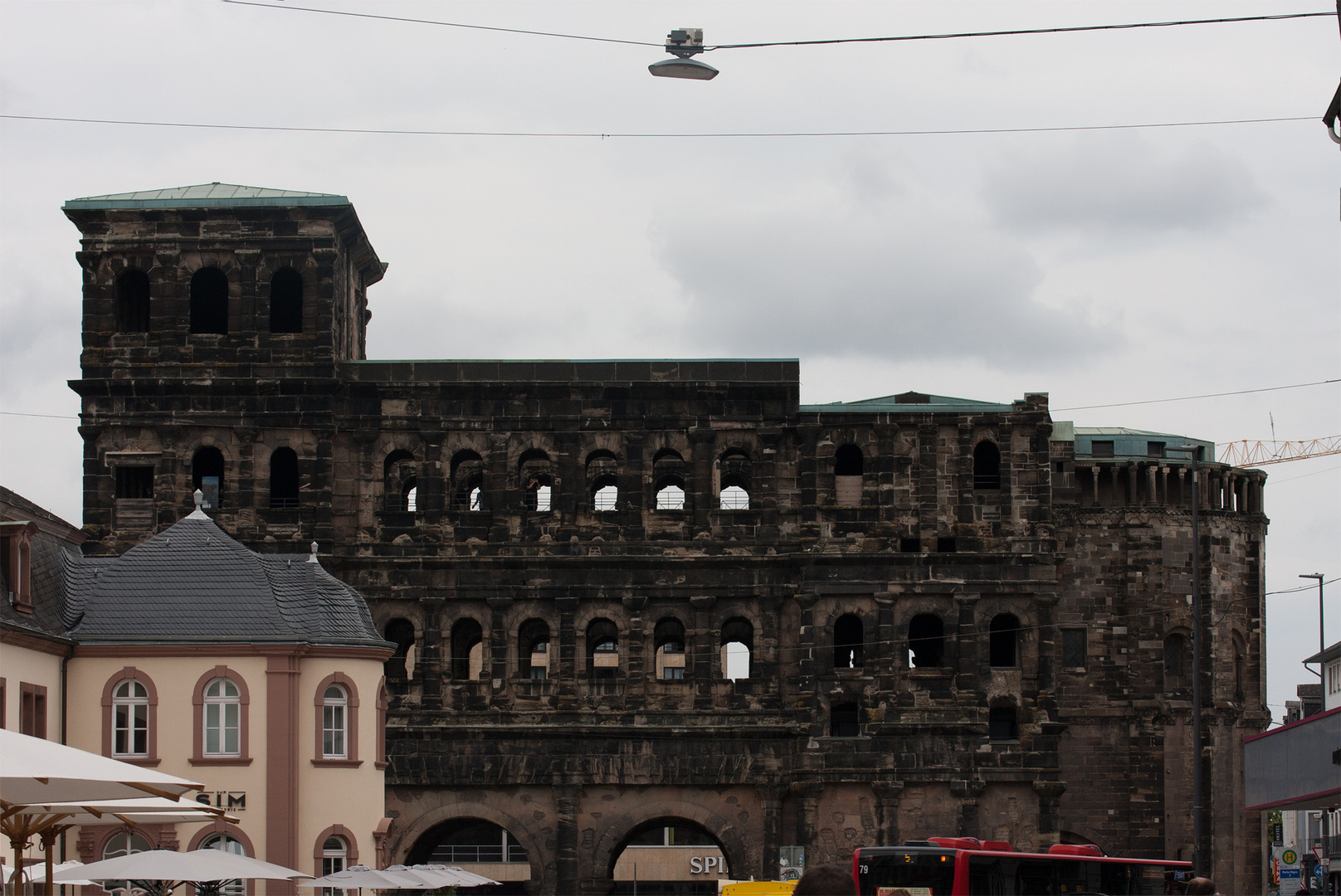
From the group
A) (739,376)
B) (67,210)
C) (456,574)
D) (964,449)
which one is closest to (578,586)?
(456,574)

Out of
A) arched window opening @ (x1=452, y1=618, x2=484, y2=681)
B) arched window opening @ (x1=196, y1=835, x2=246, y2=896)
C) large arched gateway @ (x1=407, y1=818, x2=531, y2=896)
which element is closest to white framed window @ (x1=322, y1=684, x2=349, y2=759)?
arched window opening @ (x1=196, y1=835, x2=246, y2=896)

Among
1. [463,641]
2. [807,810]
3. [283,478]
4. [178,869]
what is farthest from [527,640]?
[178,869]

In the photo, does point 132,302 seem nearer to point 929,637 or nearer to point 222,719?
point 222,719

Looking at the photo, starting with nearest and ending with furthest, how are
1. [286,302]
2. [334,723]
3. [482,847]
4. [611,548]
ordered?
[334,723] → [611,548] → [286,302] → [482,847]

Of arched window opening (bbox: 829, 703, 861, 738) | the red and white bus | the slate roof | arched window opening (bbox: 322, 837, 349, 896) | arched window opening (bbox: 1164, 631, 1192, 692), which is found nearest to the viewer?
the red and white bus

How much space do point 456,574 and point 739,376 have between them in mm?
9948

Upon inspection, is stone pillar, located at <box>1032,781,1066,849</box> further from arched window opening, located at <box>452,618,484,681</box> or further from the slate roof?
the slate roof

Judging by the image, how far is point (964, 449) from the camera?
55.7 meters

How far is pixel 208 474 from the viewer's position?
187 feet

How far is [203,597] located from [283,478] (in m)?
12.2

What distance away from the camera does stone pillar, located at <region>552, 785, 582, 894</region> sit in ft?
176

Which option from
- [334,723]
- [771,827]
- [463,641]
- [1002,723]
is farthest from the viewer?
[463,641]

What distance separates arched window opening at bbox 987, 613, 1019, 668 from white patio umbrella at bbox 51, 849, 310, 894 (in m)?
30.9

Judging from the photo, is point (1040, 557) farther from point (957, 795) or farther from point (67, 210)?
point (67, 210)
